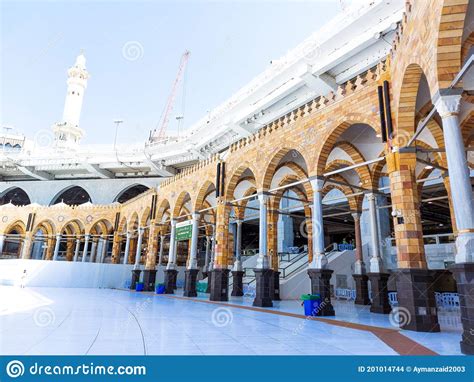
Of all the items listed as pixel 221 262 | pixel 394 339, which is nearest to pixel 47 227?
pixel 221 262

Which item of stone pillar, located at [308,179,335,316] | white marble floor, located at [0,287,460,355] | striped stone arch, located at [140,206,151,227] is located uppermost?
striped stone arch, located at [140,206,151,227]

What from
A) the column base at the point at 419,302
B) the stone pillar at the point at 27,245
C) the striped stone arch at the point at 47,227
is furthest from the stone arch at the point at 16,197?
the column base at the point at 419,302

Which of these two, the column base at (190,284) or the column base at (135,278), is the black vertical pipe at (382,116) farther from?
the column base at (135,278)

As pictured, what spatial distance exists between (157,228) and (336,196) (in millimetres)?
12190

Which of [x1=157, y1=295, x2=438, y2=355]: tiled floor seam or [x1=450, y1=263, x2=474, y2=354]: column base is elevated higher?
[x1=450, y1=263, x2=474, y2=354]: column base

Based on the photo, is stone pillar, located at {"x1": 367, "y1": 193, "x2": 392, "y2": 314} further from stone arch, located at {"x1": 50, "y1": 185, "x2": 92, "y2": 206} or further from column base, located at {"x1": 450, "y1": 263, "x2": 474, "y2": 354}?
stone arch, located at {"x1": 50, "y1": 185, "x2": 92, "y2": 206}

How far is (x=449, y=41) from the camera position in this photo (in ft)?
18.4

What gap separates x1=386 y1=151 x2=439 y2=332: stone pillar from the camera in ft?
23.0

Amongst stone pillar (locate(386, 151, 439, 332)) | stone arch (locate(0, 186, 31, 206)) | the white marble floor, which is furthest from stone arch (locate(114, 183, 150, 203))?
stone pillar (locate(386, 151, 439, 332))

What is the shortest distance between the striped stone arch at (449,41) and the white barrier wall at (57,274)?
22845 millimetres

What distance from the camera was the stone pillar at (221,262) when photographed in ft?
46.5

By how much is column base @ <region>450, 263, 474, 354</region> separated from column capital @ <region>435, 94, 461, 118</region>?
2677mm

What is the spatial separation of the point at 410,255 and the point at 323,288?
3.26m
